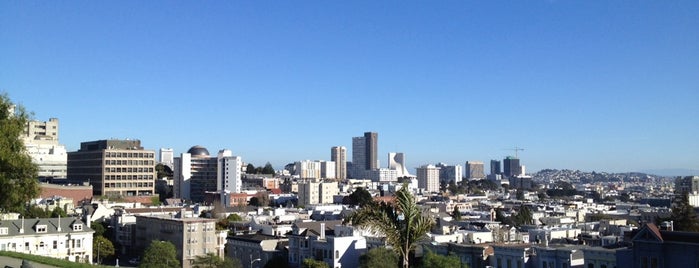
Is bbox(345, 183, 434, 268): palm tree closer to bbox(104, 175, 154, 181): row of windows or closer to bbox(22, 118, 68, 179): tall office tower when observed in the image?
bbox(104, 175, 154, 181): row of windows

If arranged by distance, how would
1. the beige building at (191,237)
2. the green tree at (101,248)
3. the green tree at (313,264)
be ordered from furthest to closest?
the green tree at (101,248)
the beige building at (191,237)
the green tree at (313,264)

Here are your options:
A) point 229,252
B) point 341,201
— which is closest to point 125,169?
point 341,201

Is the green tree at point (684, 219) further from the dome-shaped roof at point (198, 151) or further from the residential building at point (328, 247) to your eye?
the dome-shaped roof at point (198, 151)

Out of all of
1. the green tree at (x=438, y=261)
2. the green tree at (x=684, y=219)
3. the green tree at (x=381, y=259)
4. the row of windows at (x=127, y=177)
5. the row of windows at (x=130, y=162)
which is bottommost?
the green tree at (x=381, y=259)

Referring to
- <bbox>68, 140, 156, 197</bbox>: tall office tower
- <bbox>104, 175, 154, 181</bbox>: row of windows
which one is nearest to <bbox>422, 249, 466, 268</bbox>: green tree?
<bbox>68, 140, 156, 197</bbox>: tall office tower

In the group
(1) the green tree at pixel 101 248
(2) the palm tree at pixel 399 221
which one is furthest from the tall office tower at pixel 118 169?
(2) the palm tree at pixel 399 221

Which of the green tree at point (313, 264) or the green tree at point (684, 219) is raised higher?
the green tree at point (684, 219)

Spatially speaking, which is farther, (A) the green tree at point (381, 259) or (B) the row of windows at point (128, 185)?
(B) the row of windows at point (128, 185)
